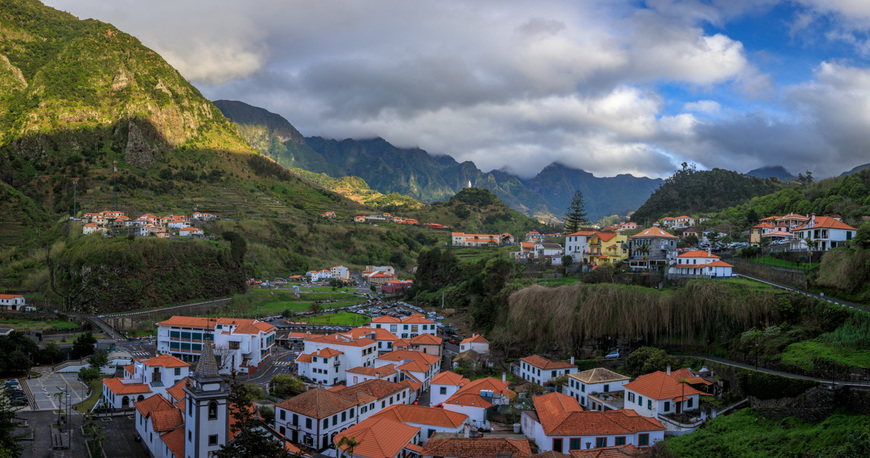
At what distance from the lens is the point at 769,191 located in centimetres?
9075

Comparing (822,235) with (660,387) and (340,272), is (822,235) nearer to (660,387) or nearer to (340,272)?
(660,387)

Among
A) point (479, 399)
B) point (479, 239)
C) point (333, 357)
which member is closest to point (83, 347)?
point (333, 357)

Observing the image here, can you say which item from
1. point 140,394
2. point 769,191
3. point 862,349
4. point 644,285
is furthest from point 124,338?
point 769,191

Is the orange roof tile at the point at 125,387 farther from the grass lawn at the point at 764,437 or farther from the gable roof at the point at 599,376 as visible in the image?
the grass lawn at the point at 764,437

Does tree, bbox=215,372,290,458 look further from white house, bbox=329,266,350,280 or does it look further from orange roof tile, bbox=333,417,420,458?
white house, bbox=329,266,350,280

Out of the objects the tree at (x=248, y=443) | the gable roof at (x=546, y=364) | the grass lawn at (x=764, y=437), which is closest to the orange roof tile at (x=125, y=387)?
the tree at (x=248, y=443)

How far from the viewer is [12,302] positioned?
58.8 metres

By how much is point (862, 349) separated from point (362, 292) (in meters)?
62.1

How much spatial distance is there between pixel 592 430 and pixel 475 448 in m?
5.20

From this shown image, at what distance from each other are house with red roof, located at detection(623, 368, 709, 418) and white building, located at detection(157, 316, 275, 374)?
84.7ft

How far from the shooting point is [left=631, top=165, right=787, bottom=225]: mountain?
89375 millimetres

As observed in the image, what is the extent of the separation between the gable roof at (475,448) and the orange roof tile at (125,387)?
18256mm

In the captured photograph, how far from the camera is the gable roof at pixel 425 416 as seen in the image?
25.3 m

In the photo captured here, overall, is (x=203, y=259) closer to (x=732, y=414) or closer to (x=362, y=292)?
(x=362, y=292)
